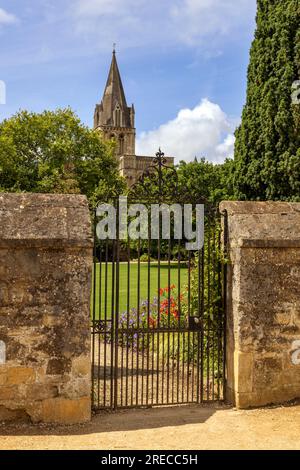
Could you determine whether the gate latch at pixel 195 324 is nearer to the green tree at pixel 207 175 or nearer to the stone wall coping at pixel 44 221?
the stone wall coping at pixel 44 221

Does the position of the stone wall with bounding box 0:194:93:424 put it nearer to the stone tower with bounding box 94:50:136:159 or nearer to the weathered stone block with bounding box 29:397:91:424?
the weathered stone block with bounding box 29:397:91:424

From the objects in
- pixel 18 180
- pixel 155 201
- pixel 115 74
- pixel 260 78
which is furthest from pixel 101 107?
pixel 155 201

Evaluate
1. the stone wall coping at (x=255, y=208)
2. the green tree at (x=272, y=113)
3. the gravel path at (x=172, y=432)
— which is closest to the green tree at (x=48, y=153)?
the green tree at (x=272, y=113)

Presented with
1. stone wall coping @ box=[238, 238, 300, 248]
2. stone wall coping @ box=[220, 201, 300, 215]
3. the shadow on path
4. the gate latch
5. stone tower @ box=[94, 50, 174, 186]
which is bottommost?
the shadow on path

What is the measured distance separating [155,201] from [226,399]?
2.68 metres

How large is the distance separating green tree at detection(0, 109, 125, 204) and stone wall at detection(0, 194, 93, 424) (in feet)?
80.9

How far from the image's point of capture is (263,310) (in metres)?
5.99

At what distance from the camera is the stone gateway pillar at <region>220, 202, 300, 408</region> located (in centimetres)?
594

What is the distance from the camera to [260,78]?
→ 57.6 feet

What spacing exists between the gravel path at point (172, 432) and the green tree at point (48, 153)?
24921mm

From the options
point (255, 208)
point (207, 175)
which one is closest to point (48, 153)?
point (207, 175)

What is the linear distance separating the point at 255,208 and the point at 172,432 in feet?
9.40

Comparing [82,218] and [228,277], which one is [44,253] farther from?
[228,277]

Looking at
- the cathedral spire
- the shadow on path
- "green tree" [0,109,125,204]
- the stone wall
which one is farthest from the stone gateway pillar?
the cathedral spire
